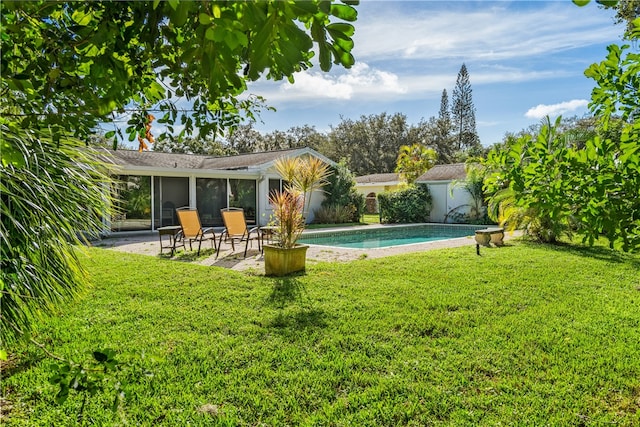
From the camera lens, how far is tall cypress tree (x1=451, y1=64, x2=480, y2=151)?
55406 mm

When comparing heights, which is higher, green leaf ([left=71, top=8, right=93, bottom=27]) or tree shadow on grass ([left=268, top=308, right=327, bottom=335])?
green leaf ([left=71, top=8, right=93, bottom=27])

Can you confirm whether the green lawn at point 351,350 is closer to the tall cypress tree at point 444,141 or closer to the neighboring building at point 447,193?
the neighboring building at point 447,193

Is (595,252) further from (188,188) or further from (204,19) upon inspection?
(188,188)

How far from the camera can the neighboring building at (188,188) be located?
57.2 ft

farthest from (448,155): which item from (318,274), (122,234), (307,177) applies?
(318,274)

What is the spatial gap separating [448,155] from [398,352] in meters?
51.2

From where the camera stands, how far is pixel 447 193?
81.1 ft

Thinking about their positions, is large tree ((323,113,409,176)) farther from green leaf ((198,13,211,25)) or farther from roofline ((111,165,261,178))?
green leaf ((198,13,211,25))

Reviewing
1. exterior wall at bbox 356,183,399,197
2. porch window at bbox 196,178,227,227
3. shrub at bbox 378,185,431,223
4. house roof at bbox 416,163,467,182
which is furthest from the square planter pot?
exterior wall at bbox 356,183,399,197

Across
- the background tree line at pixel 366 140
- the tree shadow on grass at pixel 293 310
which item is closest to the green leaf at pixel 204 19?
the tree shadow on grass at pixel 293 310

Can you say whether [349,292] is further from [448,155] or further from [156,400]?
[448,155]

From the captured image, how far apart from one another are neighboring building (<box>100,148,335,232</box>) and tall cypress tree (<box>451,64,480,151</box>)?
37904mm

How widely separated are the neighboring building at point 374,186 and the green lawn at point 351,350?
92.0 ft

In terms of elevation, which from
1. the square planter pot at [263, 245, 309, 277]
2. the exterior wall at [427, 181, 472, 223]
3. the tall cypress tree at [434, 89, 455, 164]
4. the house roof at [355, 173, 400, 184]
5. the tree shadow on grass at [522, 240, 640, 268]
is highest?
the tall cypress tree at [434, 89, 455, 164]
